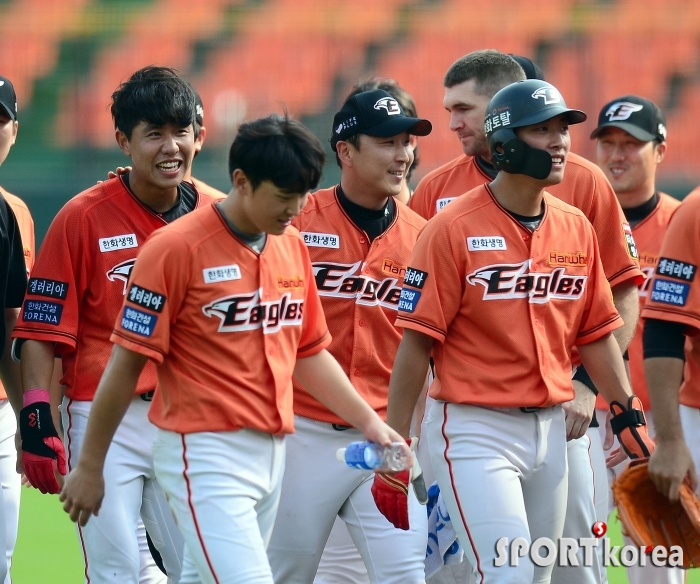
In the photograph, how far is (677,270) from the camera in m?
4.20

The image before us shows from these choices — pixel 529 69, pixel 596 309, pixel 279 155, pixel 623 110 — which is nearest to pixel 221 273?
pixel 279 155

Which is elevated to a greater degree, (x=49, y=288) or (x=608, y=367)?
(x=49, y=288)

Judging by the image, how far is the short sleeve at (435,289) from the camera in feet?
13.6

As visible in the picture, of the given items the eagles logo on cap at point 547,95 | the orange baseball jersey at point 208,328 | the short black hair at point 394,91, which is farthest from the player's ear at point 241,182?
the short black hair at point 394,91

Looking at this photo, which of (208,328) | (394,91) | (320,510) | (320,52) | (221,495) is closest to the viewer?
(221,495)

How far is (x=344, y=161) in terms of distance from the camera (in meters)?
4.96

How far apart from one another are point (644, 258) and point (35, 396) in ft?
11.2

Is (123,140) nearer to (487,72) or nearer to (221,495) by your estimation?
(487,72)

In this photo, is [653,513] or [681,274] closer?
[681,274]

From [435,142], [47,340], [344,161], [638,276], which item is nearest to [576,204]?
[638,276]

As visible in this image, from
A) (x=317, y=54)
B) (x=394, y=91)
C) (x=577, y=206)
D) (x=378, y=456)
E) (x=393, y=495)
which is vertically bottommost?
(x=393, y=495)

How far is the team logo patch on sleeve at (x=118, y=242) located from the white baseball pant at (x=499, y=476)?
4.36ft

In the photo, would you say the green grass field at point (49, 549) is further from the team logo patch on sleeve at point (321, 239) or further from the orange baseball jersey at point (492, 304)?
the team logo patch on sleeve at point (321, 239)

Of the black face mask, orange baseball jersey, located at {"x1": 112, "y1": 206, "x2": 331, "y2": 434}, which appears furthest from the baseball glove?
orange baseball jersey, located at {"x1": 112, "y1": 206, "x2": 331, "y2": 434}
